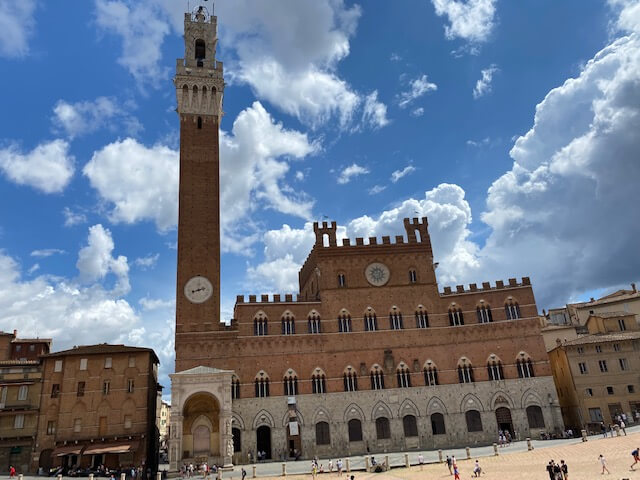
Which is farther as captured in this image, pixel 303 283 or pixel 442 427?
pixel 303 283

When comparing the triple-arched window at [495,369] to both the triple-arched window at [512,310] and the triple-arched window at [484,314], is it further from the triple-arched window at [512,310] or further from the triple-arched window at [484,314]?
the triple-arched window at [512,310]

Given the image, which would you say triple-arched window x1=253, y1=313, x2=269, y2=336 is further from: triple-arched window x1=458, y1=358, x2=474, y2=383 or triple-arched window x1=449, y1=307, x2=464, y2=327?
triple-arched window x1=458, y1=358, x2=474, y2=383

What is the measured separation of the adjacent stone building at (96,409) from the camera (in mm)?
39438

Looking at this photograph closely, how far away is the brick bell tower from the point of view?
44.7 m

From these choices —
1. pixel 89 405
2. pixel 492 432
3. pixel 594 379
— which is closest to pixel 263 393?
pixel 89 405

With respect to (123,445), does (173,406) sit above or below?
above

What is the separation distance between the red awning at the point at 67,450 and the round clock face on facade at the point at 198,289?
48.4 ft

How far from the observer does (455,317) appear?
48375 millimetres

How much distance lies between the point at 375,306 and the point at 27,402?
32.1m

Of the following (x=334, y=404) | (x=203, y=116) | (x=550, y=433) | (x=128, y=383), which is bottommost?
(x=550, y=433)

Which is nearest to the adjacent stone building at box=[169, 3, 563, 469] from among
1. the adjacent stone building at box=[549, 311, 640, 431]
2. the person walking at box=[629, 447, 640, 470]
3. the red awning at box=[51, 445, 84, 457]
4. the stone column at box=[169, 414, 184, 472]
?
the stone column at box=[169, 414, 184, 472]

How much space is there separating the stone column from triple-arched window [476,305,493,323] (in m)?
29.4

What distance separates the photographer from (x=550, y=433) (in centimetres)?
4391

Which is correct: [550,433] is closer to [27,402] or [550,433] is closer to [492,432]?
[492,432]
